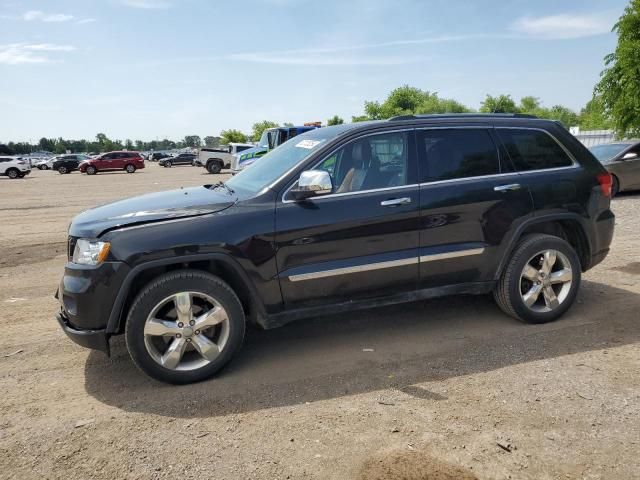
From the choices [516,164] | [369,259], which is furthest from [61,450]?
[516,164]

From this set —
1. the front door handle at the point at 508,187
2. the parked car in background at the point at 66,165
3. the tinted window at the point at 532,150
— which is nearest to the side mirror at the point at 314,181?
the front door handle at the point at 508,187

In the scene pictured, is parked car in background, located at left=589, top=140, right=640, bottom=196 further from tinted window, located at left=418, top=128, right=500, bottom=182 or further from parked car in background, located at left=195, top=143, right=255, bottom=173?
parked car in background, located at left=195, top=143, right=255, bottom=173

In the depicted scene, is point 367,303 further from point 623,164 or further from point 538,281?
point 623,164

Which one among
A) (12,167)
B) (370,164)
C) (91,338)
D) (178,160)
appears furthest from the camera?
(178,160)

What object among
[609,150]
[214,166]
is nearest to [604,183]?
[609,150]

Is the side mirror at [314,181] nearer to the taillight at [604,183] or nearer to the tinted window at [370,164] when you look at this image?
the tinted window at [370,164]

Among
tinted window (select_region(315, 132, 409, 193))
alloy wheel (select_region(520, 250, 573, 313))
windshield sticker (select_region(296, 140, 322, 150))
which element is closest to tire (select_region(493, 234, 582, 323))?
alloy wheel (select_region(520, 250, 573, 313))

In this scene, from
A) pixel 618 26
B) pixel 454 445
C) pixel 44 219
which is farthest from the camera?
pixel 618 26

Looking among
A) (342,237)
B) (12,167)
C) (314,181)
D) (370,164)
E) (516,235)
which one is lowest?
(516,235)

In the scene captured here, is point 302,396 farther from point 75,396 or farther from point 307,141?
point 307,141

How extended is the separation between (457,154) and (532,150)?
0.80 metres

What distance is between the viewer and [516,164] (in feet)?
14.5

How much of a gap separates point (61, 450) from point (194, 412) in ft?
2.55

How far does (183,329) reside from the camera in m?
3.49
